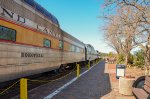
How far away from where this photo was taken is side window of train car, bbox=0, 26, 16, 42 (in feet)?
28.6

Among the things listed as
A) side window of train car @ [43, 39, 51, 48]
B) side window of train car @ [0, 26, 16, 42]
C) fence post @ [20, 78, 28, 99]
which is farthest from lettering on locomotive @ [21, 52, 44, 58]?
fence post @ [20, 78, 28, 99]

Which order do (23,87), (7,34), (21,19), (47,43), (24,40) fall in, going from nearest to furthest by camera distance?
(23,87)
(7,34)
(21,19)
(24,40)
(47,43)

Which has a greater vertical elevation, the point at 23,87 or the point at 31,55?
the point at 31,55

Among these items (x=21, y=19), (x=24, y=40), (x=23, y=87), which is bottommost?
(x=23, y=87)

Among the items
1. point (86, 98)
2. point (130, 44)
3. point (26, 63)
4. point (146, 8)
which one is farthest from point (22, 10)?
point (130, 44)

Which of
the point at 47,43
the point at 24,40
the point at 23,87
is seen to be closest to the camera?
the point at 23,87

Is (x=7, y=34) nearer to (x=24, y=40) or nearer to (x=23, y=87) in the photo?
(x=24, y=40)

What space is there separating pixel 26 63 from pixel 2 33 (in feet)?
8.14

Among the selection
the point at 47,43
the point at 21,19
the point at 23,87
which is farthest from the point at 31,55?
the point at 23,87

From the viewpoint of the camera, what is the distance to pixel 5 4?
8.93 meters

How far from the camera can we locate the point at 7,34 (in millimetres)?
9070

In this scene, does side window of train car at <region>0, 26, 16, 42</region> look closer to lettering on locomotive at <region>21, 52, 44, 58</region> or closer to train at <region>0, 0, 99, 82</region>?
train at <region>0, 0, 99, 82</region>

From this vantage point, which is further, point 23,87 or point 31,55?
point 31,55

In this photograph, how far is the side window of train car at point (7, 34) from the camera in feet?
28.6
